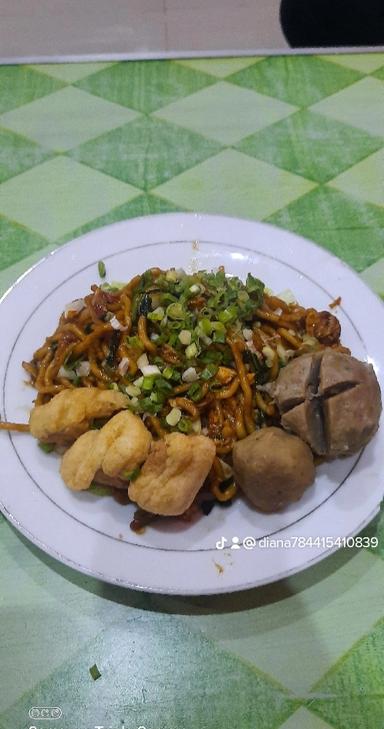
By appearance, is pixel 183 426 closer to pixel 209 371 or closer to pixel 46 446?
pixel 209 371

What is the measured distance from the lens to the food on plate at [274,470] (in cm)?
164

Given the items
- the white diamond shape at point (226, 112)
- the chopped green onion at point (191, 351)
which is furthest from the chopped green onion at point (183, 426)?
the white diamond shape at point (226, 112)

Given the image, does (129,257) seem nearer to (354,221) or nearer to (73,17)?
(354,221)

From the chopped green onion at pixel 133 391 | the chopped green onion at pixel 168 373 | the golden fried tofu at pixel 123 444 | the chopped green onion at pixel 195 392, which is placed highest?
the golden fried tofu at pixel 123 444

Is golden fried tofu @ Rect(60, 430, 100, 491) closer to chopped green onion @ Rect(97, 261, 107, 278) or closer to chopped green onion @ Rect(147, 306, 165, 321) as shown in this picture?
chopped green onion @ Rect(147, 306, 165, 321)

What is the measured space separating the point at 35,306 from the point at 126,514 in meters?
0.90

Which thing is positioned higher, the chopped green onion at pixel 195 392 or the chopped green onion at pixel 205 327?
the chopped green onion at pixel 205 327

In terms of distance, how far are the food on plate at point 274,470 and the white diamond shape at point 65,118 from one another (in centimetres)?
215

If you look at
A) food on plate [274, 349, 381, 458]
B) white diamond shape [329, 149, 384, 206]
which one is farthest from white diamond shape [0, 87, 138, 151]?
food on plate [274, 349, 381, 458]

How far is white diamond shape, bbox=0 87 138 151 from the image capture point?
3.21 metres

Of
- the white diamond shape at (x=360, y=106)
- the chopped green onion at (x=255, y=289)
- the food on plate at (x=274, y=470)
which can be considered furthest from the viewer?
the white diamond shape at (x=360, y=106)

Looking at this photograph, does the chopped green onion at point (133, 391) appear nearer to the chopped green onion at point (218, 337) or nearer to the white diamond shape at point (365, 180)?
the chopped green onion at point (218, 337)

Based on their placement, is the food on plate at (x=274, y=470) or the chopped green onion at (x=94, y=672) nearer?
the chopped green onion at (x=94, y=672)

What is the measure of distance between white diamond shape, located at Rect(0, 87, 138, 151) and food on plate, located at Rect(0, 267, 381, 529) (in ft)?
4.25
